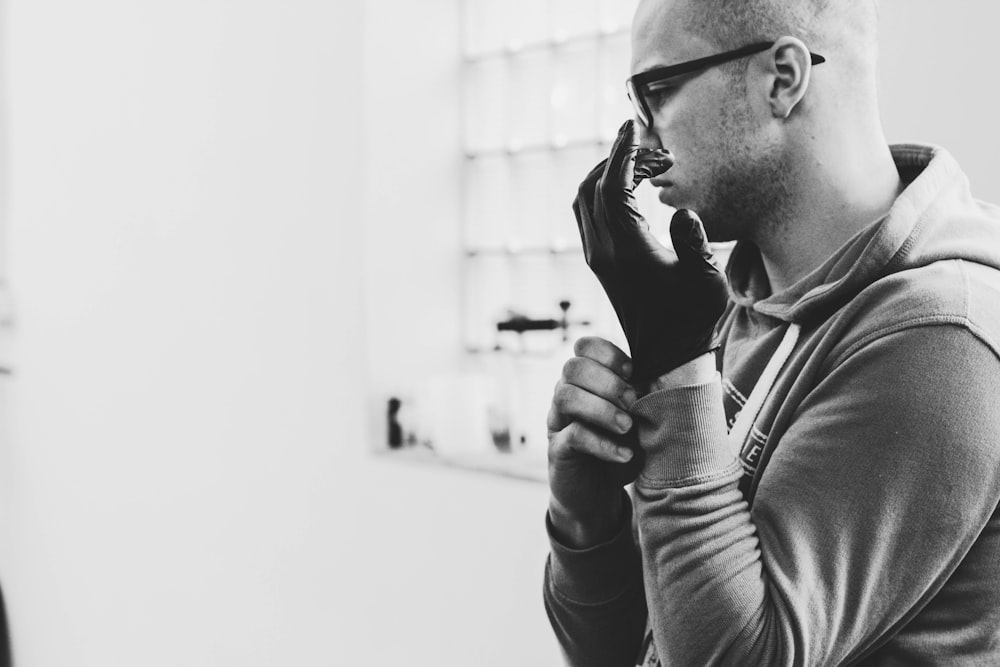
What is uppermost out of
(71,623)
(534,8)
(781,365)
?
(534,8)

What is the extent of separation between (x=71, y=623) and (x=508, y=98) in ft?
6.61

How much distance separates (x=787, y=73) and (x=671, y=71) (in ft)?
0.38

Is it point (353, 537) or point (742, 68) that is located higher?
point (742, 68)

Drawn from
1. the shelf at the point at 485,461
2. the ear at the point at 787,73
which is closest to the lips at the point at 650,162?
the ear at the point at 787,73

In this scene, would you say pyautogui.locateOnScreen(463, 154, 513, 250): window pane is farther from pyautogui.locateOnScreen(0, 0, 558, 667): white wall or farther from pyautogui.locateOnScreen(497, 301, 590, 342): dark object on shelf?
pyautogui.locateOnScreen(497, 301, 590, 342): dark object on shelf

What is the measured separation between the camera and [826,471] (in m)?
0.73

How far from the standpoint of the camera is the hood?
824 millimetres

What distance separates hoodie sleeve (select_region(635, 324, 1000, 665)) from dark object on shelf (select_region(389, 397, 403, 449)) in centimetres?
130

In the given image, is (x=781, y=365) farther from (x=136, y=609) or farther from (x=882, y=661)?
(x=136, y=609)

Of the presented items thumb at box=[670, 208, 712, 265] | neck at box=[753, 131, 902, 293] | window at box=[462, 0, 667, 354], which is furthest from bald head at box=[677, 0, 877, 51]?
window at box=[462, 0, 667, 354]

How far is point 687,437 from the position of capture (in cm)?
76

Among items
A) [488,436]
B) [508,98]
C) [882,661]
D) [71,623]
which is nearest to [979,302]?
[882,661]

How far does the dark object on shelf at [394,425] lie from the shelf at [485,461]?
0.02m

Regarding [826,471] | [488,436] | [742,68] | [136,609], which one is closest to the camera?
[826,471]
